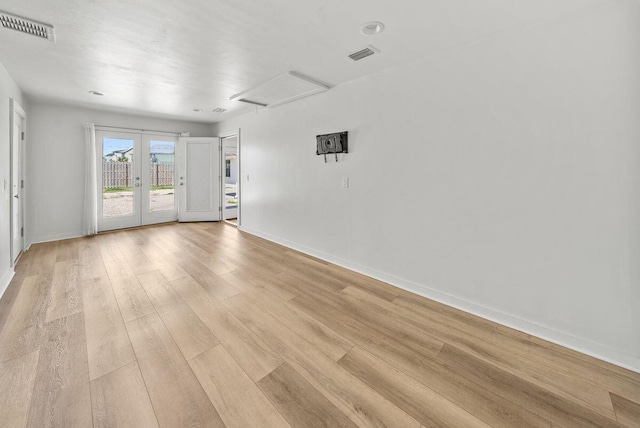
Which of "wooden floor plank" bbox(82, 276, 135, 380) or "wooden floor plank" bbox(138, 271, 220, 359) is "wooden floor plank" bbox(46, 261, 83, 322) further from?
"wooden floor plank" bbox(138, 271, 220, 359)

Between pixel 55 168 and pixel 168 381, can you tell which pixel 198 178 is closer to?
pixel 55 168

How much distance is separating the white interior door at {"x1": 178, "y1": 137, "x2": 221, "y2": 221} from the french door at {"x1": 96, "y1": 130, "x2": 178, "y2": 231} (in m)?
0.24

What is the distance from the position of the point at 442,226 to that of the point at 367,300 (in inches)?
43.0

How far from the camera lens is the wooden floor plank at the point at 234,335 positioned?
1.77 metres

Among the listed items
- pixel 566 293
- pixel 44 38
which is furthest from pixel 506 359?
pixel 44 38

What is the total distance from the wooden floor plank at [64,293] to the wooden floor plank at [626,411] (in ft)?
13.2

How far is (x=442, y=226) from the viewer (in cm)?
269

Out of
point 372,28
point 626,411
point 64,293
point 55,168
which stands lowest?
point 626,411

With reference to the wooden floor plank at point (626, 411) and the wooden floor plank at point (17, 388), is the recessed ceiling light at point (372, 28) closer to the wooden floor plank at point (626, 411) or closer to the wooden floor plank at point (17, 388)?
the wooden floor plank at point (626, 411)

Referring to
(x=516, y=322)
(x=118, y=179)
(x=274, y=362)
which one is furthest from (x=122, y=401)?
(x=118, y=179)

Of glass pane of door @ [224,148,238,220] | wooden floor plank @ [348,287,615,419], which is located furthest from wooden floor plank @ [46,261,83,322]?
glass pane of door @ [224,148,238,220]

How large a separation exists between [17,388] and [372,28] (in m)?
3.50

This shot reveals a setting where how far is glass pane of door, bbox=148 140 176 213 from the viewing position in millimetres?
6076

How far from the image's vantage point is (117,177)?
5.57m
